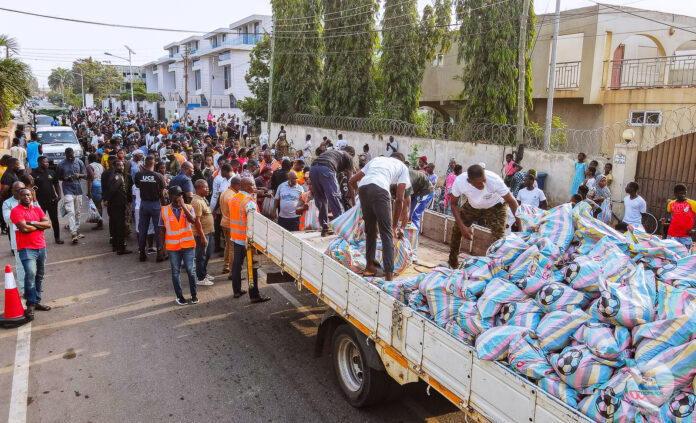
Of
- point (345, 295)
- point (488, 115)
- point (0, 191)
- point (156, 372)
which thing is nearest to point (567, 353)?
point (345, 295)

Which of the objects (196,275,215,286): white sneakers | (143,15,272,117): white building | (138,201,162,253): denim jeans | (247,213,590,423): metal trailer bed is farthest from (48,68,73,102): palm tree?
(247,213,590,423): metal trailer bed

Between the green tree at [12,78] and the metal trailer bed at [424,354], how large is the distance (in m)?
15.8

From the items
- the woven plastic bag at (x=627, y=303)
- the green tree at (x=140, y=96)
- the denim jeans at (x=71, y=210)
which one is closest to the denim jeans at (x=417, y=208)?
the woven plastic bag at (x=627, y=303)

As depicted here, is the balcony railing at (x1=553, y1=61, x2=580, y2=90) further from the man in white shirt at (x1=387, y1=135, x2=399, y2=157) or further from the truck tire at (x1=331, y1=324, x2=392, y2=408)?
the truck tire at (x1=331, y1=324, x2=392, y2=408)

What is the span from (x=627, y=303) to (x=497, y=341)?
2.64ft

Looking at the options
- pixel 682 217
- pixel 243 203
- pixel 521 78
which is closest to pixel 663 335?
pixel 682 217

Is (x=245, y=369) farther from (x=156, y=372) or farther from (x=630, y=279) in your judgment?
(x=630, y=279)

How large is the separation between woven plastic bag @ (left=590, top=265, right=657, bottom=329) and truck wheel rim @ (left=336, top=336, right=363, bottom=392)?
228cm

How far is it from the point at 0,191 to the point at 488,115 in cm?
1334

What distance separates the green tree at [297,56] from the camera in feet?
82.1

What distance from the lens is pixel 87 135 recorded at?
24828 millimetres

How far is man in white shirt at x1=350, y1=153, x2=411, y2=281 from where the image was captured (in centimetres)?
532

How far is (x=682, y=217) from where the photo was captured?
7.45m

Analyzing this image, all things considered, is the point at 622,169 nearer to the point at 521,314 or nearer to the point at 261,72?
the point at 521,314
